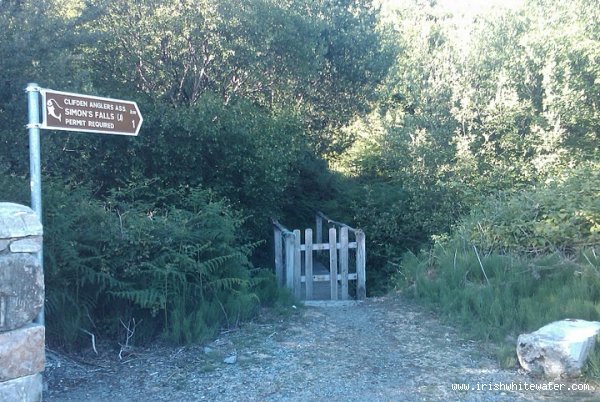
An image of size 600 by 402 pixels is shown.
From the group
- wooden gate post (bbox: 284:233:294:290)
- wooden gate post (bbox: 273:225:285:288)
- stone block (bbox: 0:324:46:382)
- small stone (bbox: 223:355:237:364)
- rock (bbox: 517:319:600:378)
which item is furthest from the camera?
wooden gate post (bbox: 273:225:285:288)

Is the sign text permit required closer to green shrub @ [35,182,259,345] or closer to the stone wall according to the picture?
the stone wall

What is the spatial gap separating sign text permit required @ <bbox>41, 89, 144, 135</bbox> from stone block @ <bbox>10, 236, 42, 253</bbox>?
1035mm

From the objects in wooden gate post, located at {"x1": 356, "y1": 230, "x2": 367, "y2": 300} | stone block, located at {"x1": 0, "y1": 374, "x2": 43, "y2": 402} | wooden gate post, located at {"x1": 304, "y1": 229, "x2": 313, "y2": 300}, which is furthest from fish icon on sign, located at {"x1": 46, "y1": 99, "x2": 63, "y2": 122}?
wooden gate post, located at {"x1": 356, "y1": 230, "x2": 367, "y2": 300}

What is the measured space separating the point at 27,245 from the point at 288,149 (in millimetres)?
8095

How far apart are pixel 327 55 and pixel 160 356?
11.2 metres

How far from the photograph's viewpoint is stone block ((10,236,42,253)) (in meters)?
4.79

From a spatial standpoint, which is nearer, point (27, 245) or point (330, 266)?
point (27, 245)

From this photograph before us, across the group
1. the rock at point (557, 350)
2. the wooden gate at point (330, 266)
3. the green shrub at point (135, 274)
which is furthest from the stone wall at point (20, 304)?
the wooden gate at point (330, 266)

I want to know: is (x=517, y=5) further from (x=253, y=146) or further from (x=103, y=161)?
(x=103, y=161)

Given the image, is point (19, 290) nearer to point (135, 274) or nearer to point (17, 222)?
point (17, 222)

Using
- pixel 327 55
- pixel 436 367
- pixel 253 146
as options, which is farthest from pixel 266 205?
pixel 436 367

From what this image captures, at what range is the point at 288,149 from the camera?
1263 cm

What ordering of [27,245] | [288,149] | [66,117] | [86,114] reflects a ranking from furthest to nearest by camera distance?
[288,149] < [86,114] < [66,117] < [27,245]

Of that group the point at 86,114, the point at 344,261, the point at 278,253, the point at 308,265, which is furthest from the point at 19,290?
the point at 278,253
